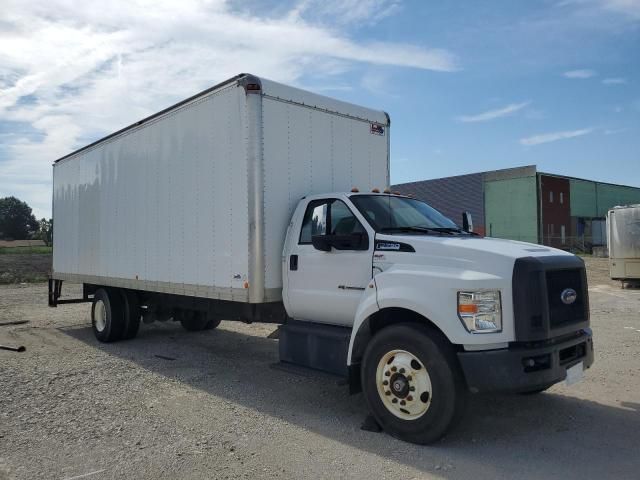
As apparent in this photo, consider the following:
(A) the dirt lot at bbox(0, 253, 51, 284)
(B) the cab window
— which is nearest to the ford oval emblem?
(B) the cab window

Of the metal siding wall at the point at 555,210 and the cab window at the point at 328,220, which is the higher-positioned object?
the metal siding wall at the point at 555,210

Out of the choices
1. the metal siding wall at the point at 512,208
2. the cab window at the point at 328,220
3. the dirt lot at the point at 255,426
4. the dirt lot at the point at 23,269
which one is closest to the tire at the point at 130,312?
the dirt lot at the point at 255,426

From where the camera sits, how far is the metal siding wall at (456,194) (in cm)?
4762

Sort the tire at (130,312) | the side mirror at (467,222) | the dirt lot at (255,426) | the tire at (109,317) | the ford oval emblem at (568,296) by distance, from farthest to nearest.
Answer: the tire at (130,312) → the tire at (109,317) → the side mirror at (467,222) → the ford oval emblem at (568,296) → the dirt lot at (255,426)

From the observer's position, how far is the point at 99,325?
33.2 feet

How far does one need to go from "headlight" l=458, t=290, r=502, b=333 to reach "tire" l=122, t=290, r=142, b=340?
7164 mm

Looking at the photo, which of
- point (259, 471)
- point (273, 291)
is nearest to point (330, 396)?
point (273, 291)

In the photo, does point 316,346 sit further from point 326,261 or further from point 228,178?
point 228,178

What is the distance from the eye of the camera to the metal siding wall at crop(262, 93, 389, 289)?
249 inches

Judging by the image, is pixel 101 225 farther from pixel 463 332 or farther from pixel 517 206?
pixel 517 206

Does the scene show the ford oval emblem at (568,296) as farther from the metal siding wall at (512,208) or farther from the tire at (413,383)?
the metal siding wall at (512,208)

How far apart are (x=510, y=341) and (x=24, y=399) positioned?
17.6 feet

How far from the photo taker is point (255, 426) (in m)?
5.22

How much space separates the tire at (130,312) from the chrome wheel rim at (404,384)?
20.9 feet
